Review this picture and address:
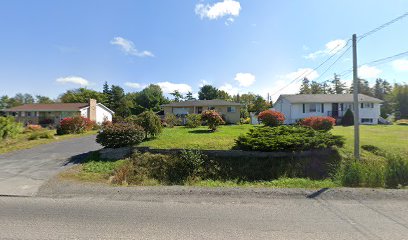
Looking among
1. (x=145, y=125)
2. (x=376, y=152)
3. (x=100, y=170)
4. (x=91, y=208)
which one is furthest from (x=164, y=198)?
(x=376, y=152)

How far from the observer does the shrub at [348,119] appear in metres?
32.5

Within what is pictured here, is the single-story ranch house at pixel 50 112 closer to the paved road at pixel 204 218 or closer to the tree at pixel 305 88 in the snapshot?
the paved road at pixel 204 218

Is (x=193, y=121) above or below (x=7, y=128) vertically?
above

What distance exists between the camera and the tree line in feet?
182

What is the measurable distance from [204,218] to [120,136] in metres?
9.31

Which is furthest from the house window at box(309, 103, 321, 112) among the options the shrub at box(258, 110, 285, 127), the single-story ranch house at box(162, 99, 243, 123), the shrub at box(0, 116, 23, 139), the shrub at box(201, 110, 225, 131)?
the shrub at box(0, 116, 23, 139)

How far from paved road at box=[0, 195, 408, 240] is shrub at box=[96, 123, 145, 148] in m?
6.71

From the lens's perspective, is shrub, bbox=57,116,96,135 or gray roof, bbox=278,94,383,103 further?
gray roof, bbox=278,94,383,103

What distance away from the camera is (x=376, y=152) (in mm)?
13422

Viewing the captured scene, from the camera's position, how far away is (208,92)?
74.1 metres

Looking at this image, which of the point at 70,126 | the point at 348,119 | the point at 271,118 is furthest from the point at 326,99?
the point at 70,126

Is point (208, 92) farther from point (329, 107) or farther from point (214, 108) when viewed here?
point (329, 107)

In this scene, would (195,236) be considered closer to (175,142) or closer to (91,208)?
(91,208)

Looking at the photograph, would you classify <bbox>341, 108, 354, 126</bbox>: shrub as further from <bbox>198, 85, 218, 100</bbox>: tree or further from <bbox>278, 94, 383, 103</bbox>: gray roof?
<bbox>198, 85, 218, 100</bbox>: tree
